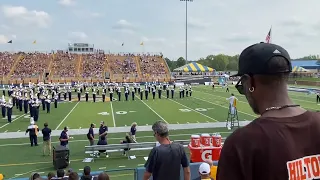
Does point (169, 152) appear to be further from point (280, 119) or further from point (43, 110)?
point (43, 110)

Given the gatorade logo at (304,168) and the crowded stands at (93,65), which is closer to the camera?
the gatorade logo at (304,168)

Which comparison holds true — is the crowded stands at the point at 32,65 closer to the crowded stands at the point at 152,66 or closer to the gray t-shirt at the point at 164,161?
the crowded stands at the point at 152,66

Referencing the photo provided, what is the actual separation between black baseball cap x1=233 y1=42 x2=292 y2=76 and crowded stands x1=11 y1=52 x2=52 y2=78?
62924 millimetres

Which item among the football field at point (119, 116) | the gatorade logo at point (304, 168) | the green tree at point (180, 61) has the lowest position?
the football field at point (119, 116)

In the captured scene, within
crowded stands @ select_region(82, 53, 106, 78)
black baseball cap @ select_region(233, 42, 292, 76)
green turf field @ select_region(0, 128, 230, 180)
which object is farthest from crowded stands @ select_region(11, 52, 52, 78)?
black baseball cap @ select_region(233, 42, 292, 76)

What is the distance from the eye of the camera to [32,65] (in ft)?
212

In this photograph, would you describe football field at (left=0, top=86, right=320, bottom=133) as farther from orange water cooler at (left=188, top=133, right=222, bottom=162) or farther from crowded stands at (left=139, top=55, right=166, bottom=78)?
crowded stands at (left=139, top=55, right=166, bottom=78)

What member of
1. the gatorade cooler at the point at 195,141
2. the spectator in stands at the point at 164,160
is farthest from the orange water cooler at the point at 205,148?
the spectator in stands at the point at 164,160

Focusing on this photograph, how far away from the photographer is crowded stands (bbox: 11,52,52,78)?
200 ft

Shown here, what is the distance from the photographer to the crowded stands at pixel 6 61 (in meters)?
61.4

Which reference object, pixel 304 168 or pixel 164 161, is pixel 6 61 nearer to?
pixel 164 161

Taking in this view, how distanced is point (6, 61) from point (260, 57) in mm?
70660

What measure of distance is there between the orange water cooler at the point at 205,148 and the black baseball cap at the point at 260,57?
337 inches

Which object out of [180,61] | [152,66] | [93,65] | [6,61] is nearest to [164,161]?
[93,65]
